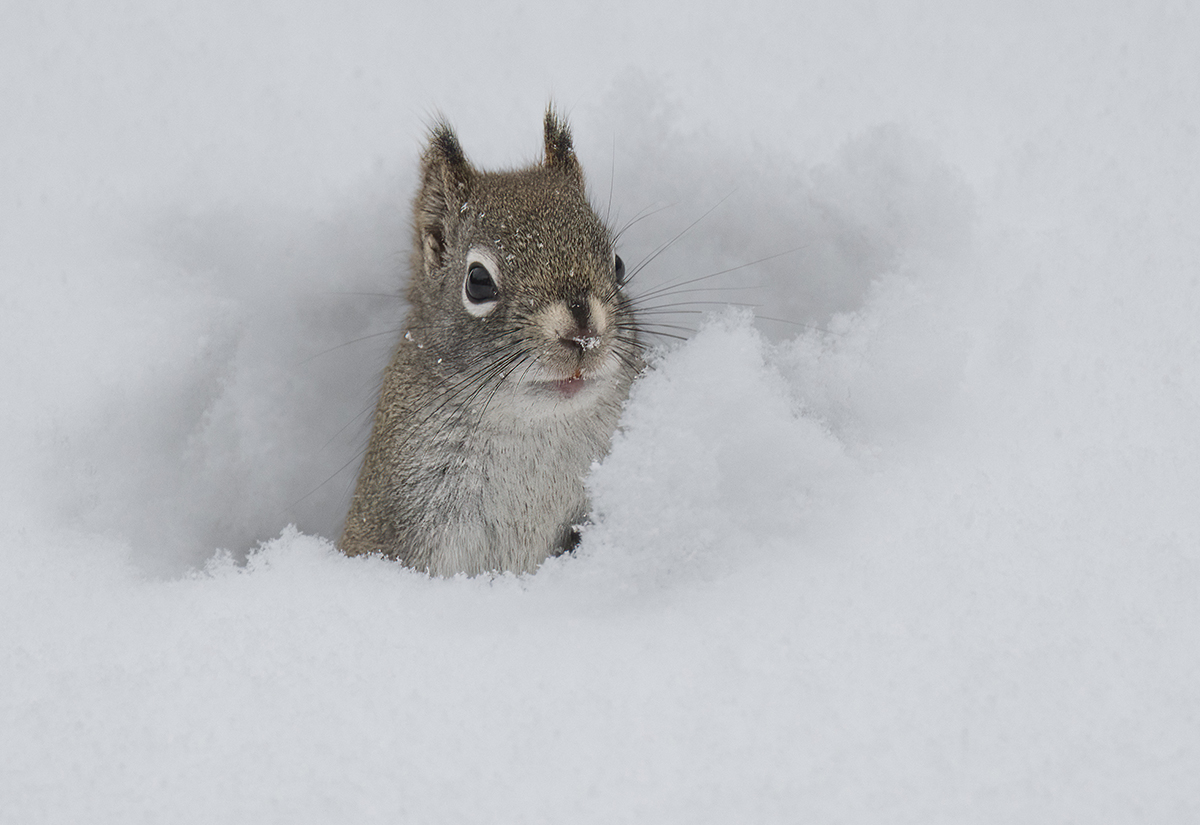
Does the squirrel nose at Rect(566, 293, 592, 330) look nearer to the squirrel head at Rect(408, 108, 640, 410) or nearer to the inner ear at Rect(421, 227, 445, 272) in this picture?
the squirrel head at Rect(408, 108, 640, 410)

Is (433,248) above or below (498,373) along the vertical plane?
above

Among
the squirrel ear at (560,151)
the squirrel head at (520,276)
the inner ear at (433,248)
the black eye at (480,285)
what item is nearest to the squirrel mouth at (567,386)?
the squirrel head at (520,276)

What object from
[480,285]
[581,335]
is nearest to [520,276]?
[480,285]

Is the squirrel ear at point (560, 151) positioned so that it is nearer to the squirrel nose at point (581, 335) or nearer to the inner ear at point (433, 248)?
the inner ear at point (433, 248)

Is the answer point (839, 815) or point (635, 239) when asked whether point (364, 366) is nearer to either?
point (635, 239)

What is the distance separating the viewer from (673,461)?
5.74ft

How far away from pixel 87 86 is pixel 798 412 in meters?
2.42

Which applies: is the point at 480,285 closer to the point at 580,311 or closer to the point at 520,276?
the point at 520,276

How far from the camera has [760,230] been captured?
255cm

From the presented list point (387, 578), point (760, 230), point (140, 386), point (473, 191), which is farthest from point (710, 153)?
point (140, 386)

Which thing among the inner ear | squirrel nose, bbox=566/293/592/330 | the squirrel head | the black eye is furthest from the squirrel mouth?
the inner ear

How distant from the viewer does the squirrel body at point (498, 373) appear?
6.14 feet

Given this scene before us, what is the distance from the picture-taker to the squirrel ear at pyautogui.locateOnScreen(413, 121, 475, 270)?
222 cm

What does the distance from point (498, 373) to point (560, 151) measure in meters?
0.76
